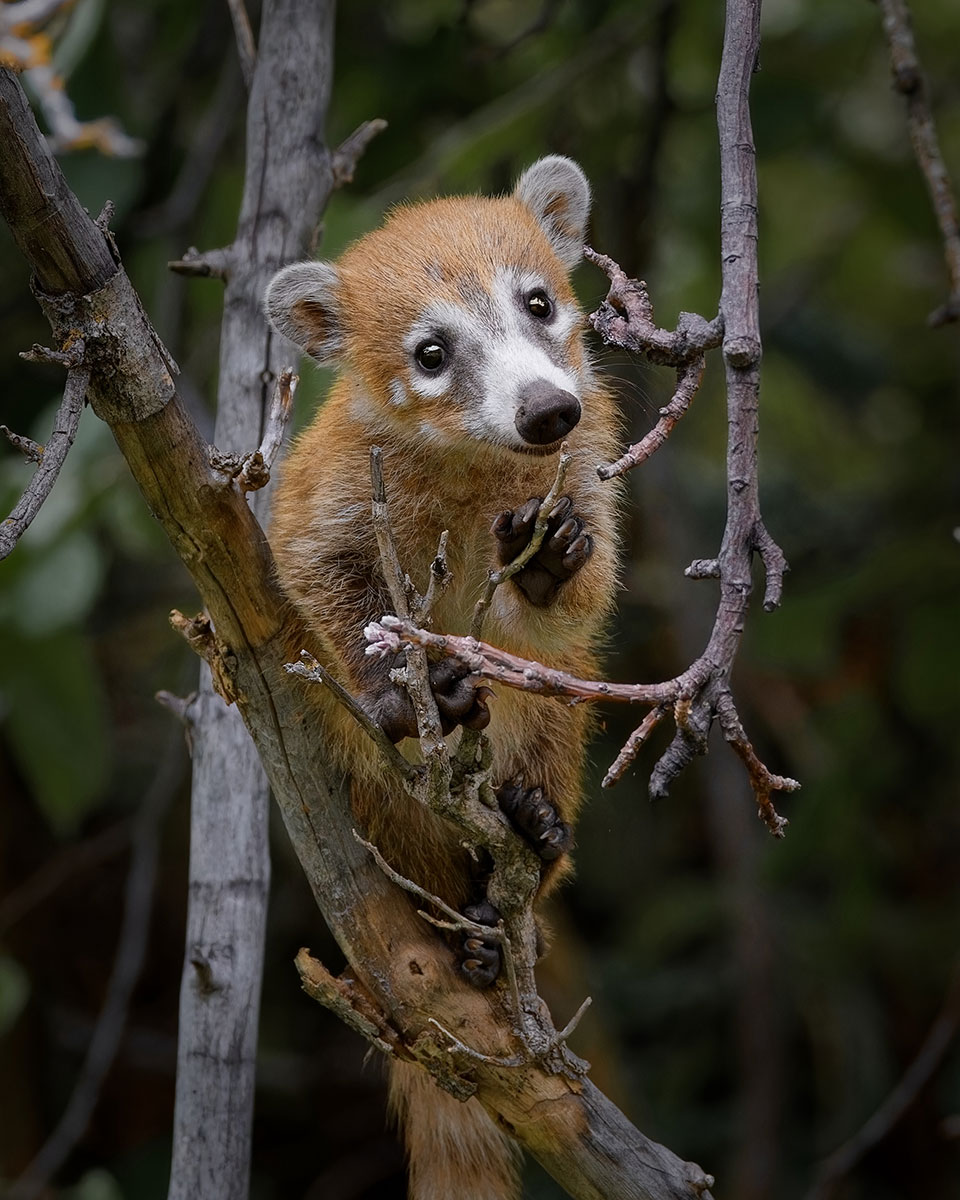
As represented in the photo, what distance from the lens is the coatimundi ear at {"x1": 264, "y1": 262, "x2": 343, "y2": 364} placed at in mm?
3100

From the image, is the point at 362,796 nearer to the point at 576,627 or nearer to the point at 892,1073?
the point at 576,627

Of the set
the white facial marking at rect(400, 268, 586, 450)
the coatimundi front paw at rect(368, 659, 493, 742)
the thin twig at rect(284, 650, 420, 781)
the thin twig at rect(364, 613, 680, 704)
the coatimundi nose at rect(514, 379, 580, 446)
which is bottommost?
the thin twig at rect(364, 613, 680, 704)

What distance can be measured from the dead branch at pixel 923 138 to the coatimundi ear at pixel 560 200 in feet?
2.88

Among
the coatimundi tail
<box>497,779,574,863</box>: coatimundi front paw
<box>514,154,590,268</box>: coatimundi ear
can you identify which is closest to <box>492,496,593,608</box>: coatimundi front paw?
the coatimundi tail

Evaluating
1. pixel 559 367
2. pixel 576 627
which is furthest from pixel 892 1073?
pixel 559 367

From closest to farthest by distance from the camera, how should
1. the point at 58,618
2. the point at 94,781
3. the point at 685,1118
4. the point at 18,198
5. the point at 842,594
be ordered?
the point at 18,198 < the point at 58,618 < the point at 94,781 < the point at 842,594 < the point at 685,1118

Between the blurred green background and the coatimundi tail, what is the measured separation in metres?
0.53

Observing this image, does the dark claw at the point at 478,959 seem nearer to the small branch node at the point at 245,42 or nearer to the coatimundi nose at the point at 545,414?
the coatimundi nose at the point at 545,414

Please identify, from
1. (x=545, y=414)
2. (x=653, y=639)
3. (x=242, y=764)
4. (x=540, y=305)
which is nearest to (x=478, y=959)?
(x=242, y=764)

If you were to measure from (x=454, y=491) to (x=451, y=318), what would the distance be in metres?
0.41

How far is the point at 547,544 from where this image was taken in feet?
8.59

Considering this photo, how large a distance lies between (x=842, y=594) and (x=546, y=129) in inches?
72.0

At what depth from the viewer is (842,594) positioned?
4.43 m

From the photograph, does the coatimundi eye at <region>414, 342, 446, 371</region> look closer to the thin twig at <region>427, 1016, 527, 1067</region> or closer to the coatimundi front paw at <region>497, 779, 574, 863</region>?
the coatimundi front paw at <region>497, 779, 574, 863</region>
